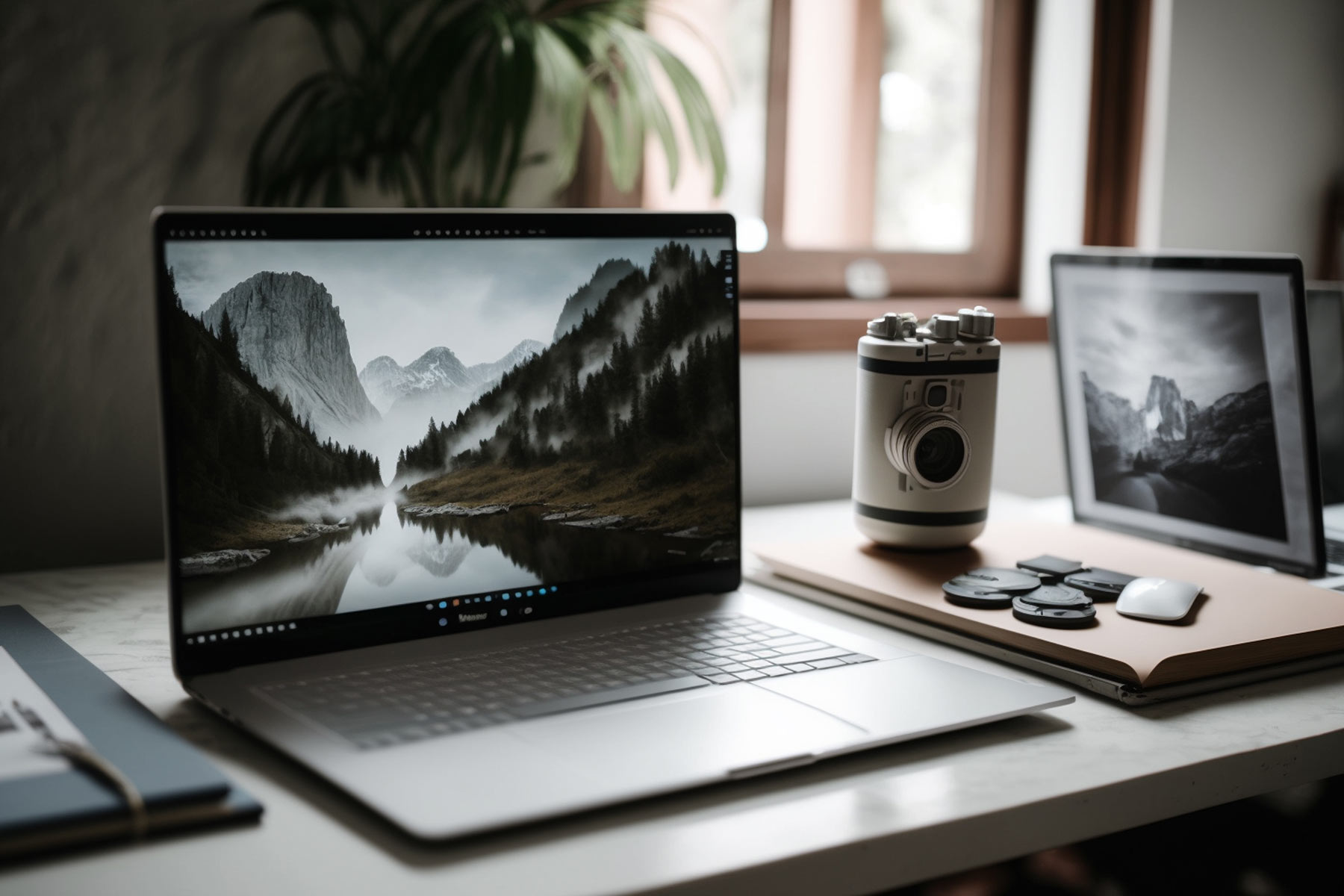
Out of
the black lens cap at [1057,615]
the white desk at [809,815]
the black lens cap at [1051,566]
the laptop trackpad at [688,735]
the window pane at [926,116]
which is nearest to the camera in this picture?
the white desk at [809,815]

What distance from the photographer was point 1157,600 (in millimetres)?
920

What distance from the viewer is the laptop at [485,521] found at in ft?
2.27

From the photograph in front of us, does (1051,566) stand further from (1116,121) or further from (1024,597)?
(1116,121)

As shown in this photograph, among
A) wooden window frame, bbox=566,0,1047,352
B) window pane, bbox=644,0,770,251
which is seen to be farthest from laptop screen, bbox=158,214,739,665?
wooden window frame, bbox=566,0,1047,352

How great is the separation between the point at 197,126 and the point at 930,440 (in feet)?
2.46

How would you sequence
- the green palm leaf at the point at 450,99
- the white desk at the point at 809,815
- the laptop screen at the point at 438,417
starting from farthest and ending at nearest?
the green palm leaf at the point at 450,99 → the laptop screen at the point at 438,417 → the white desk at the point at 809,815

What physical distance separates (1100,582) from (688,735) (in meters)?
0.44

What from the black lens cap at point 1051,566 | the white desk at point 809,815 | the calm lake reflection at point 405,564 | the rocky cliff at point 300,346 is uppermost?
the rocky cliff at point 300,346

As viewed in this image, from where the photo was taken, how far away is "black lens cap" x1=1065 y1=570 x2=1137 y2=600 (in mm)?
963

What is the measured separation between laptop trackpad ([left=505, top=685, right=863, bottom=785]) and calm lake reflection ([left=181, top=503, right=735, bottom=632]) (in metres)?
0.19

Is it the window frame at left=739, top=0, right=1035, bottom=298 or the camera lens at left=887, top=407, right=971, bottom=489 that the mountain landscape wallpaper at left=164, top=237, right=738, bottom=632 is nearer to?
the camera lens at left=887, top=407, right=971, bottom=489

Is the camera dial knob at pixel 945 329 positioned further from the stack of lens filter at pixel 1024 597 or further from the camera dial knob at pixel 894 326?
the stack of lens filter at pixel 1024 597

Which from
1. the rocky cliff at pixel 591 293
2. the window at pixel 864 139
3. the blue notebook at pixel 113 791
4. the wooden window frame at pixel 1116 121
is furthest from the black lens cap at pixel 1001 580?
the wooden window frame at pixel 1116 121

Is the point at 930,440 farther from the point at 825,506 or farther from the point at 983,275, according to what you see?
the point at 983,275
